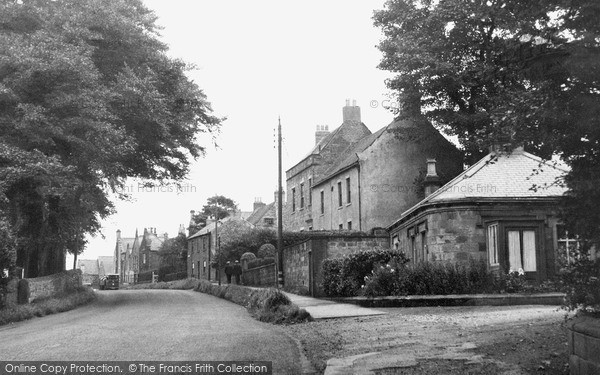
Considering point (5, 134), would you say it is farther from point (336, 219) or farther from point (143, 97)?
point (336, 219)

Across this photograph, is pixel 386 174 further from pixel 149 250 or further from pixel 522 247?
pixel 149 250

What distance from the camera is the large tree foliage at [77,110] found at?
26.8 metres

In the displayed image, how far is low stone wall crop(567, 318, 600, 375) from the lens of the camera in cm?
727

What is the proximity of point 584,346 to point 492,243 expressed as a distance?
1872 cm

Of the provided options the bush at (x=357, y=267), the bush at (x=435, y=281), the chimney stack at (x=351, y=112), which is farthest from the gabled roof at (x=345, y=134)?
the bush at (x=435, y=281)

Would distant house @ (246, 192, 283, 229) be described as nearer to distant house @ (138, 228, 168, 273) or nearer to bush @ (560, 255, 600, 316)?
distant house @ (138, 228, 168, 273)

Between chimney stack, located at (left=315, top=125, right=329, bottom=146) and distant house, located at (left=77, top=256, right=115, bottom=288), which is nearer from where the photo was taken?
chimney stack, located at (left=315, top=125, right=329, bottom=146)

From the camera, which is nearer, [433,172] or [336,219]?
[433,172]

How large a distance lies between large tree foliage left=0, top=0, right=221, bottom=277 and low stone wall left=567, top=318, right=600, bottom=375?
21.7 m

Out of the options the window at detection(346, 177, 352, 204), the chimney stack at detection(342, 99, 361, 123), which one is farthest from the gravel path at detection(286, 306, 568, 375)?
the chimney stack at detection(342, 99, 361, 123)

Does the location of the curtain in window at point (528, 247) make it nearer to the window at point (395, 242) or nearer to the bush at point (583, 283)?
the window at point (395, 242)

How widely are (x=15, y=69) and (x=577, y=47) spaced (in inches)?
963

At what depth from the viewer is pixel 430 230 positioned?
2678cm

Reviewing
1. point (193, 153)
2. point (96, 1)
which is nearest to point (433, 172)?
point (193, 153)
